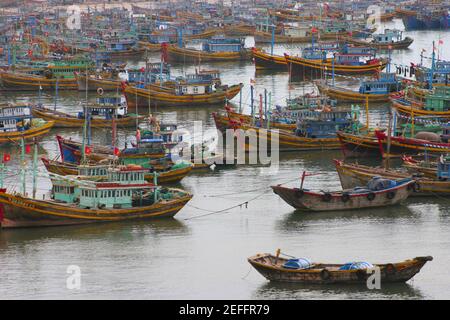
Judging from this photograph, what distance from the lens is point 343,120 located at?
211ft

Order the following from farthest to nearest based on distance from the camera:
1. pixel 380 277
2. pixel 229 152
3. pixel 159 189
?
pixel 229 152, pixel 159 189, pixel 380 277

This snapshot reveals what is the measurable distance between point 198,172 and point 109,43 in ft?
165

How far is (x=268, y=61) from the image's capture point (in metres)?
96.6

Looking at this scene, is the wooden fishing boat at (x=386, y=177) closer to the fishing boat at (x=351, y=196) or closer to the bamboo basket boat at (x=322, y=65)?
the fishing boat at (x=351, y=196)

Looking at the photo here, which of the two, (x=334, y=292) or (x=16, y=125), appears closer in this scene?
(x=334, y=292)

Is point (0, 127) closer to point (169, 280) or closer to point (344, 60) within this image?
point (169, 280)

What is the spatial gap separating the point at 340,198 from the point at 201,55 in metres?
53.0

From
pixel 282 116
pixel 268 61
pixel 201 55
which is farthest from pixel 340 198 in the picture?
pixel 201 55

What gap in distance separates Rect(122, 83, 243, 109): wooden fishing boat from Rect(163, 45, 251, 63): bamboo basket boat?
22602mm

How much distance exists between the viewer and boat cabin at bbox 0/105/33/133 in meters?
66.4

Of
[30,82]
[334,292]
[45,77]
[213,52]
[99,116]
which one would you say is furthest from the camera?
[213,52]

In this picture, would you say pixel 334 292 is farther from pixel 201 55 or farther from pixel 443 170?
pixel 201 55

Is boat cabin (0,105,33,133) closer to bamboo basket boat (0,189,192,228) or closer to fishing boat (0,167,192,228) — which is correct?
fishing boat (0,167,192,228)

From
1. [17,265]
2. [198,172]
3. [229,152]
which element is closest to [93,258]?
[17,265]
